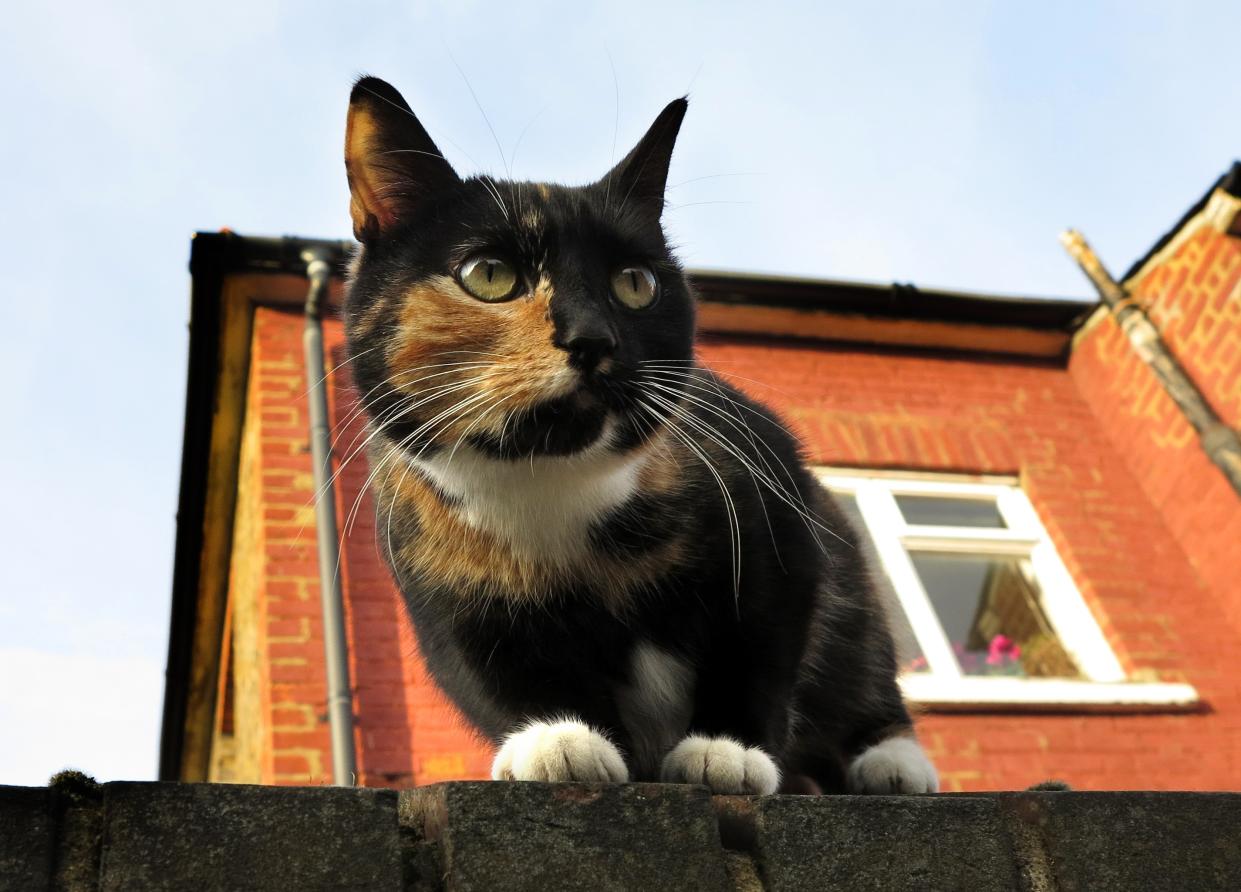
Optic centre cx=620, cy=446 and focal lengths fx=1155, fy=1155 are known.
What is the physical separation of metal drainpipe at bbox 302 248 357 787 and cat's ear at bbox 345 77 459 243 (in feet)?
6.87

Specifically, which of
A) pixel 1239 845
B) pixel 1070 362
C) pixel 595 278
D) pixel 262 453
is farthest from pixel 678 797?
pixel 1070 362

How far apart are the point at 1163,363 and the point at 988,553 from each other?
1510 mm

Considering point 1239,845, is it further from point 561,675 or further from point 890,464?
point 890,464

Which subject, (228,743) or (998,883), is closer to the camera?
(998,883)

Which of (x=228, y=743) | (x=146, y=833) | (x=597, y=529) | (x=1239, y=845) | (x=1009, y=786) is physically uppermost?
(x=228, y=743)

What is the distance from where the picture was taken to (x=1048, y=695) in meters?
5.50

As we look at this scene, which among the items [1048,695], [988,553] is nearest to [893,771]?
[1048,695]

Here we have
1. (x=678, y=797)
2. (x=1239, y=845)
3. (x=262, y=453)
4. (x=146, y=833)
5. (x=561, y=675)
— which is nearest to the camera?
(x=146, y=833)

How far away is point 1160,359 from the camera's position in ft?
21.4

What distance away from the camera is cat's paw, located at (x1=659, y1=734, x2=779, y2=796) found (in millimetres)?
1515

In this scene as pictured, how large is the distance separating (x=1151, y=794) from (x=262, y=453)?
4483 millimetres

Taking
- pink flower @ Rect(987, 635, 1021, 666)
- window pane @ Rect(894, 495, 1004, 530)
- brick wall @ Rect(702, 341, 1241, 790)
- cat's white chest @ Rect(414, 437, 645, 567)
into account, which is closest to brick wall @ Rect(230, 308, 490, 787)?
brick wall @ Rect(702, 341, 1241, 790)

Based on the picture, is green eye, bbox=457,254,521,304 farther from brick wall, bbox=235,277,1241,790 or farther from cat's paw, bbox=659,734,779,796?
brick wall, bbox=235,277,1241,790

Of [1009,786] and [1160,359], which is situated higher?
[1160,359]
